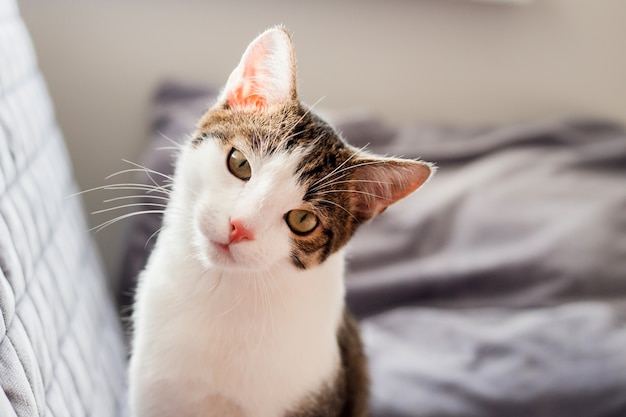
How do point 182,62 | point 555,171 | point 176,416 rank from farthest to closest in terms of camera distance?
point 182,62, point 555,171, point 176,416

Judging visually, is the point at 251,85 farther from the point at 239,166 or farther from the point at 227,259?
the point at 227,259

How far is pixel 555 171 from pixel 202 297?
116 cm

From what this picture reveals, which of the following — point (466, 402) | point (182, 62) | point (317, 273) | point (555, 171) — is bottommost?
point (466, 402)

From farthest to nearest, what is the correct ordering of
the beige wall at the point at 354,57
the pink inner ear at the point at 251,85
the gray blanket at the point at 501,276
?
1. the beige wall at the point at 354,57
2. the gray blanket at the point at 501,276
3. the pink inner ear at the point at 251,85

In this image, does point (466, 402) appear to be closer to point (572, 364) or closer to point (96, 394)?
point (572, 364)

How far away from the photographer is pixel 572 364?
1263 millimetres

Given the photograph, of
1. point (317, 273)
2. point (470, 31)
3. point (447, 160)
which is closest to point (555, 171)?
point (447, 160)

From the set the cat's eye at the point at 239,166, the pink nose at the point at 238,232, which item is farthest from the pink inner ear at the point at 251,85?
the pink nose at the point at 238,232

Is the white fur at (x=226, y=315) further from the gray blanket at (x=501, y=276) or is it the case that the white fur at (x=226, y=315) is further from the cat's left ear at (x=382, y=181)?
the gray blanket at (x=501, y=276)

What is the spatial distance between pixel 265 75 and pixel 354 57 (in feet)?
3.49

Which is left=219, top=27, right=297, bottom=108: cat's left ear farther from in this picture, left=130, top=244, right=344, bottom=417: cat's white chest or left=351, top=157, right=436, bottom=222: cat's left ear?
left=130, top=244, right=344, bottom=417: cat's white chest

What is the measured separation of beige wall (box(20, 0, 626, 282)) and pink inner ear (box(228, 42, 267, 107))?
97 centimetres

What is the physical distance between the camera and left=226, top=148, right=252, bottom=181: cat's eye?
33.0 inches

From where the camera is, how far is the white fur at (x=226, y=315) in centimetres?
83
